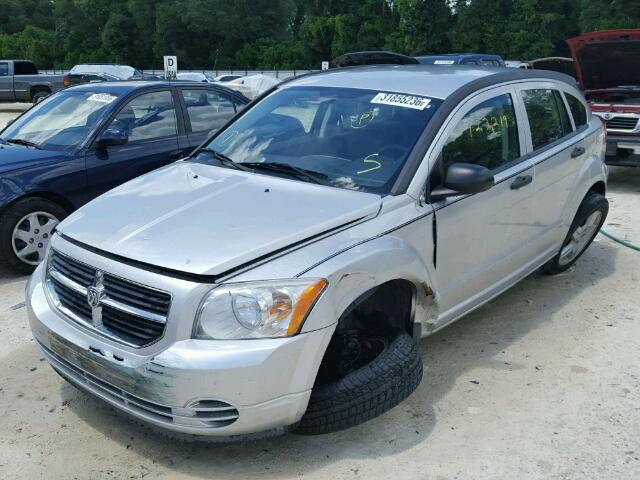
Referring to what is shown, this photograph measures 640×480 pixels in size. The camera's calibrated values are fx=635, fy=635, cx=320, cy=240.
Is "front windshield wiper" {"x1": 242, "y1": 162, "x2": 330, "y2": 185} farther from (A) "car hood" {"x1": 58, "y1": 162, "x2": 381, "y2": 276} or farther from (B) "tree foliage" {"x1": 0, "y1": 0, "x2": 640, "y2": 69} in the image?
(B) "tree foliage" {"x1": 0, "y1": 0, "x2": 640, "y2": 69}

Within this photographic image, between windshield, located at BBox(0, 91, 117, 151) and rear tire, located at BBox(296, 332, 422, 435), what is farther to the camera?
windshield, located at BBox(0, 91, 117, 151)

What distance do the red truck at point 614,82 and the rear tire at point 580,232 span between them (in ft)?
11.8

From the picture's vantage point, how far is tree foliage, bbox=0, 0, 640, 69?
47750 millimetres

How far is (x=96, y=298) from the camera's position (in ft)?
9.38

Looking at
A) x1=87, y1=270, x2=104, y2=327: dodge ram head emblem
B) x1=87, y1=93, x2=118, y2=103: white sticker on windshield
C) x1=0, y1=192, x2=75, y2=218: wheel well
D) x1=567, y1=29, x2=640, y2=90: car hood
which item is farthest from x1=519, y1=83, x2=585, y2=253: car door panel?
x1=567, y1=29, x2=640, y2=90: car hood

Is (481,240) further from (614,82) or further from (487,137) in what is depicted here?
(614,82)

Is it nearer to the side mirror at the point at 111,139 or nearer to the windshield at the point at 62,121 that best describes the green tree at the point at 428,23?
the windshield at the point at 62,121

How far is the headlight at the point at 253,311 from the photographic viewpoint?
261 centimetres

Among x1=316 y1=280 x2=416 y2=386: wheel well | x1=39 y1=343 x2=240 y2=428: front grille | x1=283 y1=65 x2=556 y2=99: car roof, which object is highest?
x1=283 y1=65 x2=556 y2=99: car roof

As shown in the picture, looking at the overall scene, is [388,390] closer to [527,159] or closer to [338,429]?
[338,429]

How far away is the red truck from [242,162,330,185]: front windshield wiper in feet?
21.2

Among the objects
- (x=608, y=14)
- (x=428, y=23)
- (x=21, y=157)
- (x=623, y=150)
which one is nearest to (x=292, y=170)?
(x=21, y=157)

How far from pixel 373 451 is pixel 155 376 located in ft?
3.63

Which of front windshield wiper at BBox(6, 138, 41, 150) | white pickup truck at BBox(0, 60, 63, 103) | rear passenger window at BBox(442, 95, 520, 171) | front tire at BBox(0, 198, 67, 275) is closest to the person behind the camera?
rear passenger window at BBox(442, 95, 520, 171)
